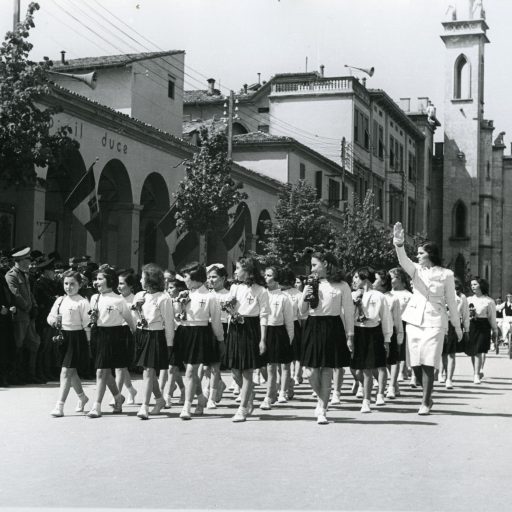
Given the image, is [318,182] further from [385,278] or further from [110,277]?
[110,277]

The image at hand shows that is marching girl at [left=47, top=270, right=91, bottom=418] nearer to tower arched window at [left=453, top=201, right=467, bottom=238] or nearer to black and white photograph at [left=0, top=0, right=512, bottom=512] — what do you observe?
black and white photograph at [left=0, top=0, right=512, bottom=512]

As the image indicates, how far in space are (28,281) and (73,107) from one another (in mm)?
11077

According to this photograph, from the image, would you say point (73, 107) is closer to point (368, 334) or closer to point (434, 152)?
point (368, 334)

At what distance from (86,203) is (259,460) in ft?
47.4

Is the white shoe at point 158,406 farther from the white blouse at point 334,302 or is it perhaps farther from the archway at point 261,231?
the archway at point 261,231

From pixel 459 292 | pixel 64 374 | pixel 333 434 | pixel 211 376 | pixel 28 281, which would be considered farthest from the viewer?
pixel 459 292

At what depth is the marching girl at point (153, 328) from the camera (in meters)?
10.9

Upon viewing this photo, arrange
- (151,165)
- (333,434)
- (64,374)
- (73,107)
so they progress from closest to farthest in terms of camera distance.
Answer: (333,434)
(64,374)
(73,107)
(151,165)

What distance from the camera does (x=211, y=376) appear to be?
40.2 feet

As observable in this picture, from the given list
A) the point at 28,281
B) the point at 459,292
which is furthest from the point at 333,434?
the point at 459,292

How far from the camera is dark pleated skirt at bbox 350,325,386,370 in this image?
12550 millimetres

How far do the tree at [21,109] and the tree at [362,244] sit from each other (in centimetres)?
2777

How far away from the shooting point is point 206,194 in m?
27.3

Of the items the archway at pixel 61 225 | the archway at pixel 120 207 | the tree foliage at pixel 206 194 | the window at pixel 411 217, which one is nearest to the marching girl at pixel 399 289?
the tree foliage at pixel 206 194
